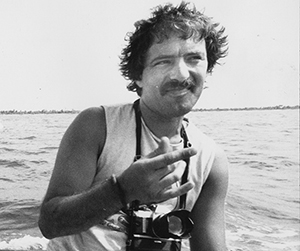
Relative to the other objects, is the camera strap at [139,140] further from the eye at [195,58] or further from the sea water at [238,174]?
the sea water at [238,174]

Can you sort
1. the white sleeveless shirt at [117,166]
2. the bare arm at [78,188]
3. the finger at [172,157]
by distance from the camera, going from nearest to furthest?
1. the finger at [172,157]
2. the bare arm at [78,188]
3. the white sleeveless shirt at [117,166]

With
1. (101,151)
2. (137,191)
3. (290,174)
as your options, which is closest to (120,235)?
(101,151)

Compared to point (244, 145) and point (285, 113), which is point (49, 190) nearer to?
point (285, 113)

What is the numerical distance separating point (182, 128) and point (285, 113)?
133 centimetres

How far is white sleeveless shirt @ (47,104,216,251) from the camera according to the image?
1239 mm

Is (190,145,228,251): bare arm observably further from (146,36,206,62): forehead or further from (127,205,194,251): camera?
(146,36,206,62): forehead

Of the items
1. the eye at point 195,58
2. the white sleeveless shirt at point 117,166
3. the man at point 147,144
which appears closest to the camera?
the man at point 147,144

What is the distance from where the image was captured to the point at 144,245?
4.19 ft

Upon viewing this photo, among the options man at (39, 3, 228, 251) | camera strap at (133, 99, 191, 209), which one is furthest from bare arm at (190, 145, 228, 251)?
camera strap at (133, 99, 191, 209)

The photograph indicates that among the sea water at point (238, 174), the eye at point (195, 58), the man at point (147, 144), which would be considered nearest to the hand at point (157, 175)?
the man at point (147, 144)

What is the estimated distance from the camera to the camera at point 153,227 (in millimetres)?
1224

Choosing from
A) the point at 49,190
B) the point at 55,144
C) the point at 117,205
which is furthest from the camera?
the point at 55,144

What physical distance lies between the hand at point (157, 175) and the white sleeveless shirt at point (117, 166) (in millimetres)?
366

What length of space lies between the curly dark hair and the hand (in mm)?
638
